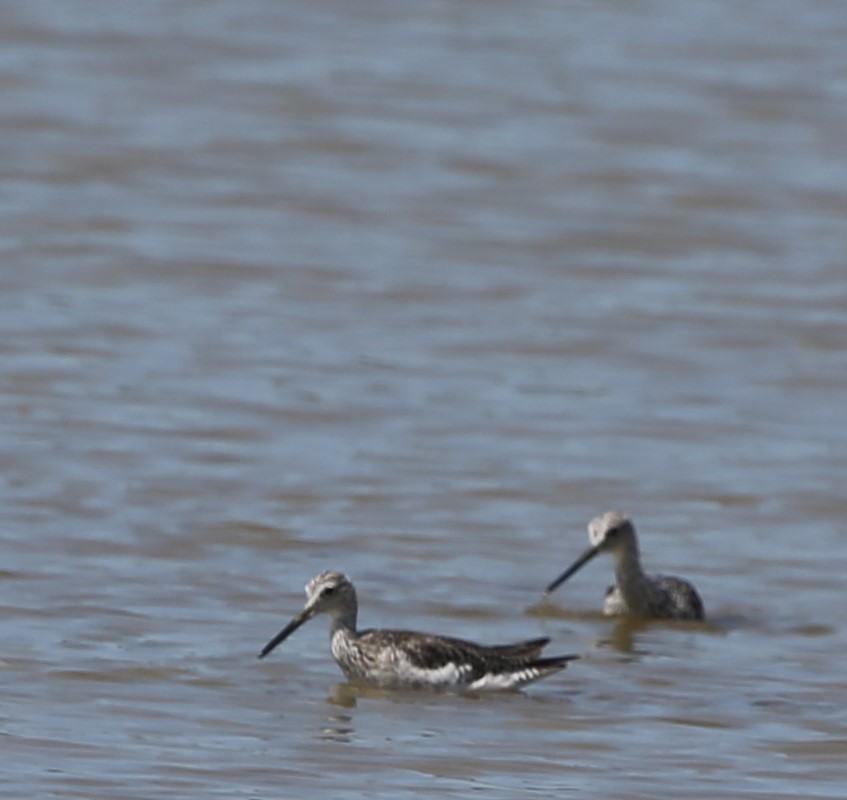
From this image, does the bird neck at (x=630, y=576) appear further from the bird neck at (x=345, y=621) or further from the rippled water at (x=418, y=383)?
the bird neck at (x=345, y=621)

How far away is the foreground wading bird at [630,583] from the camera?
10312 millimetres

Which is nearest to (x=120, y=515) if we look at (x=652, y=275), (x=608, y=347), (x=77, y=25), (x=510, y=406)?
(x=510, y=406)

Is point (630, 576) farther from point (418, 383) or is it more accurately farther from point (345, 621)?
point (418, 383)

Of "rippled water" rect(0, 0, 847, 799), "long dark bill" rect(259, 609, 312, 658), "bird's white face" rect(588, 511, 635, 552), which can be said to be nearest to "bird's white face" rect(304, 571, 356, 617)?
"long dark bill" rect(259, 609, 312, 658)

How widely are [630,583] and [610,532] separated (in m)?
0.28

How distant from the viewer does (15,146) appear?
61.0ft

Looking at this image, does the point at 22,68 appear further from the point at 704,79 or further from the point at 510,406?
the point at 510,406

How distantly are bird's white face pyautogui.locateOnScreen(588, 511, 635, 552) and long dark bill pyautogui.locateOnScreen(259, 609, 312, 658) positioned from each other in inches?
66.5

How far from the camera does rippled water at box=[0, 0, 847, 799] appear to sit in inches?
340

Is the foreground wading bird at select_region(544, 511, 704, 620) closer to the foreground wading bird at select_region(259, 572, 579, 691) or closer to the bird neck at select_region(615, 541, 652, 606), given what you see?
the bird neck at select_region(615, 541, 652, 606)

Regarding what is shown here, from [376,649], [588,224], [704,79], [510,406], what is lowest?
[376,649]

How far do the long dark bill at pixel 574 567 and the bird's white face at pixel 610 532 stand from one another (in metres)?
0.03

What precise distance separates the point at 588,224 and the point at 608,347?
310cm

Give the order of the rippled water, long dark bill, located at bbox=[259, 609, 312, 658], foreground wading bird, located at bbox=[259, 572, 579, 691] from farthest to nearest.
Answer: long dark bill, located at bbox=[259, 609, 312, 658] < foreground wading bird, located at bbox=[259, 572, 579, 691] < the rippled water
